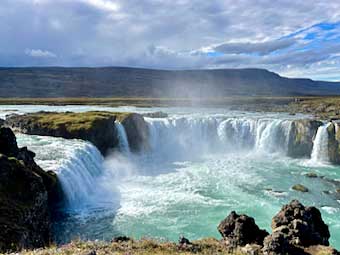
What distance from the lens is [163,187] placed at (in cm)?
3625

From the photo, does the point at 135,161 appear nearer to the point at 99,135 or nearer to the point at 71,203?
the point at 99,135

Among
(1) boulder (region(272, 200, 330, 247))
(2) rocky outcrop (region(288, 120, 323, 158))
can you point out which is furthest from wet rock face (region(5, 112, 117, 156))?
(1) boulder (region(272, 200, 330, 247))

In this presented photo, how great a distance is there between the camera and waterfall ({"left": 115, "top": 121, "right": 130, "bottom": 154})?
173ft

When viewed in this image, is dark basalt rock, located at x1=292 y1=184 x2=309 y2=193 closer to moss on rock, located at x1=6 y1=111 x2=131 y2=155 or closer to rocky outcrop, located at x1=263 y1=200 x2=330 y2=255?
rocky outcrop, located at x1=263 y1=200 x2=330 y2=255

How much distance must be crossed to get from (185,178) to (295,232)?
26.1m

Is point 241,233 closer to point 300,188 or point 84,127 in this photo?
point 300,188

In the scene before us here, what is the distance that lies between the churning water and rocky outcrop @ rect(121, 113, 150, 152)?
1401mm

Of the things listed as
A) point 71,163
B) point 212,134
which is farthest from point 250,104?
point 71,163

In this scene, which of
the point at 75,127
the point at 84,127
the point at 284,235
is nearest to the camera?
the point at 284,235

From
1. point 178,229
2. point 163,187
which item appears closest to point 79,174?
point 163,187

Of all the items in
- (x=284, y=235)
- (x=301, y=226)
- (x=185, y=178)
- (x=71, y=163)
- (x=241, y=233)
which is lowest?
(x=185, y=178)

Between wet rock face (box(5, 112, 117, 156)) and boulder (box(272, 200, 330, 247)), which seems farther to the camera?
wet rock face (box(5, 112, 117, 156))

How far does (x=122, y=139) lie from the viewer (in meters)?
53.8

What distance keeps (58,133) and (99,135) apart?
18.8 feet
